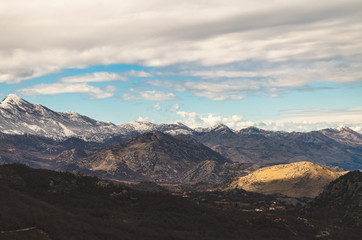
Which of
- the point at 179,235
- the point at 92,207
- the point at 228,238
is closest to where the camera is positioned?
the point at 179,235

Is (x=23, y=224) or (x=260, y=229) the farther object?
(x=260, y=229)

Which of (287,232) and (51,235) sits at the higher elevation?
(51,235)

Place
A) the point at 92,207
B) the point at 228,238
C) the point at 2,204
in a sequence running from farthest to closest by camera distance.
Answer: the point at 92,207 < the point at 228,238 < the point at 2,204

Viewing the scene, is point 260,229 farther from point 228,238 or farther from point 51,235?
point 51,235

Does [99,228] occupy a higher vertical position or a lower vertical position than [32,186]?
lower

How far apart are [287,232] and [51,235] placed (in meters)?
118

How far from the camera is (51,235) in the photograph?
127 meters

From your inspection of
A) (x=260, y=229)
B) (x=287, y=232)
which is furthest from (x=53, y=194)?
(x=287, y=232)

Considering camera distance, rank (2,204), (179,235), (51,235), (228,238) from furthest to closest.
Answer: (228,238)
(179,235)
(2,204)
(51,235)

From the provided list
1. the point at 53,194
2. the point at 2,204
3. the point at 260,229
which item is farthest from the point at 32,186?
the point at 260,229

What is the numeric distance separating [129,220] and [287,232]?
80268mm

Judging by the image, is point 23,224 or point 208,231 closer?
point 23,224

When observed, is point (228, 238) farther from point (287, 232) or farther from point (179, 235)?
point (287, 232)

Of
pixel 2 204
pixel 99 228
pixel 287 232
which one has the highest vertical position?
pixel 2 204
